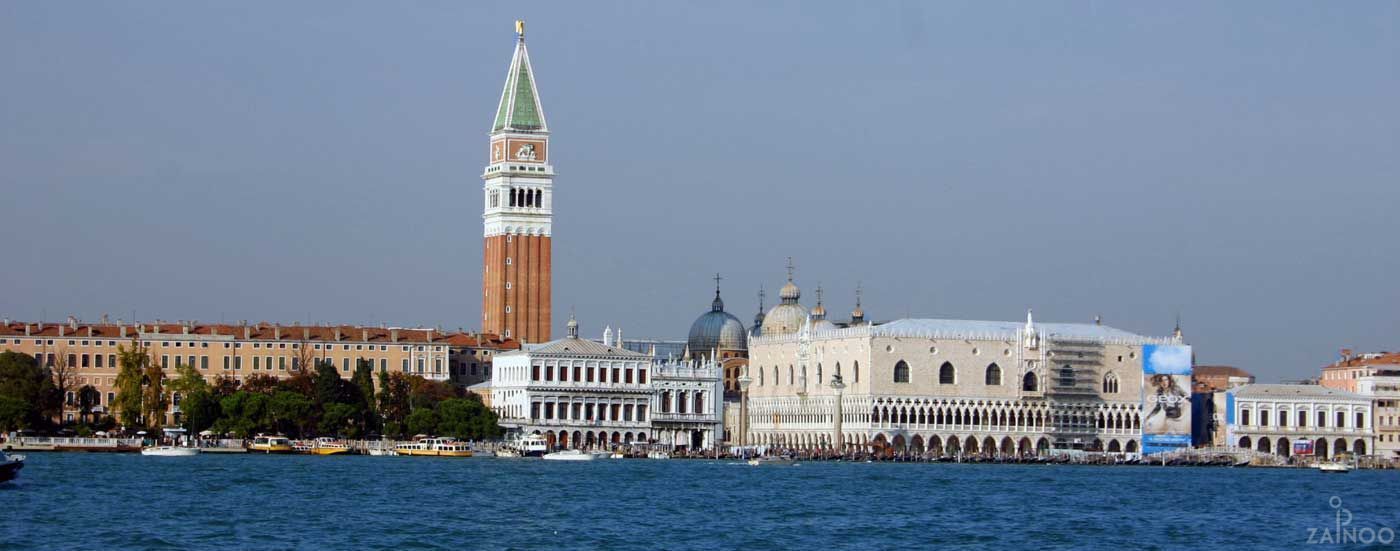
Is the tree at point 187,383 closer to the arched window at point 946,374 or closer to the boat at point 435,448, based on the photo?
the boat at point 435,448

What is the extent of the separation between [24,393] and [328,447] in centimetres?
1130

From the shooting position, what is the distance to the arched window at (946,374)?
103 m

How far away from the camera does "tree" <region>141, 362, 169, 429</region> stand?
96000mm

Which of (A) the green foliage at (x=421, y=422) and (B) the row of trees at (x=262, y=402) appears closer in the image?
(B) the row of trees at (x=262, y=402)

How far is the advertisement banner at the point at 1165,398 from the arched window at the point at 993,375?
6.71m

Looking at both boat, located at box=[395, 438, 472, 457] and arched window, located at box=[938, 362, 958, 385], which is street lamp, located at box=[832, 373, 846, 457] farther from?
boat, located at box=[395, 438, 472, 457]

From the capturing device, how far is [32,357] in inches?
3836

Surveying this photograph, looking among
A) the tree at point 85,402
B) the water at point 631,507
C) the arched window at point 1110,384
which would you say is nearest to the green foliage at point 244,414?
the tree at point 85,402

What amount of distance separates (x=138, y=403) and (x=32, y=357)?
5.25 meters

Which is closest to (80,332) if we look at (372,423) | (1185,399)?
(372,423)

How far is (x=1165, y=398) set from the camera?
105250 millimetres

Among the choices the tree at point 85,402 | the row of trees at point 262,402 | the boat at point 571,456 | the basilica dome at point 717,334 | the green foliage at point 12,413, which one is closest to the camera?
the green foliage at point 12,413

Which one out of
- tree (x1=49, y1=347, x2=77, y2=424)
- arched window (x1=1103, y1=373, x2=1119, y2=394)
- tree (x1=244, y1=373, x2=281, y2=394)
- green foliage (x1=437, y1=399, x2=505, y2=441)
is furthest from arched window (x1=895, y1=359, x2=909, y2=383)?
tree (x1=49, y1=347, x2=77, y2=424)

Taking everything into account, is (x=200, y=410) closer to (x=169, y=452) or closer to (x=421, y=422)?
(x=169, y=452)
